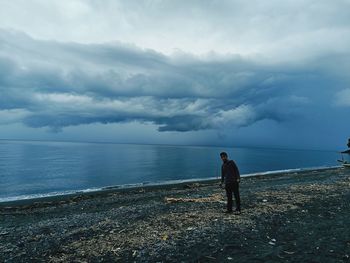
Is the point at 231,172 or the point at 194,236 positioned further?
the point at 231,172

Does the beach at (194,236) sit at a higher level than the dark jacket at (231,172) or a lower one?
lower

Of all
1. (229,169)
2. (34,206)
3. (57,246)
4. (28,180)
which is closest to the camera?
(57,246)

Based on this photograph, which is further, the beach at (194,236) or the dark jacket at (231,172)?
the dark jacket at (231,172)

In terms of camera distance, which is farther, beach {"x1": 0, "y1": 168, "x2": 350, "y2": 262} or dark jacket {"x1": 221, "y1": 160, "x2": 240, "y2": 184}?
dark jacket {"x1": 221, "y1": 160, "x2": 240, "y2": 184}

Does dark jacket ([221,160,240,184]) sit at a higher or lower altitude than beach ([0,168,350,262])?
higher

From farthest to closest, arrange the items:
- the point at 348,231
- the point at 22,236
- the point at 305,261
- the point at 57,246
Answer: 1. the point at 22,236
2. the point at 348,231
3. the point at 57,246
4. the point at 305,261

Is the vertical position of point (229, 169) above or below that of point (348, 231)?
above

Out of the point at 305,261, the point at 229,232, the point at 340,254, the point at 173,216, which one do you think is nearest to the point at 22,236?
the point at 173,216

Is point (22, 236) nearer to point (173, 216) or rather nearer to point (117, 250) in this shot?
point (117, 250)

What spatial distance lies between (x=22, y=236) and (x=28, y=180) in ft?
165

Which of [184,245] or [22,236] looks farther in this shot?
[22,236]

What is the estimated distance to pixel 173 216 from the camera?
56.2 ft

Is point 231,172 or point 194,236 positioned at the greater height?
point 231,172

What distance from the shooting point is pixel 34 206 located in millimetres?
30906
